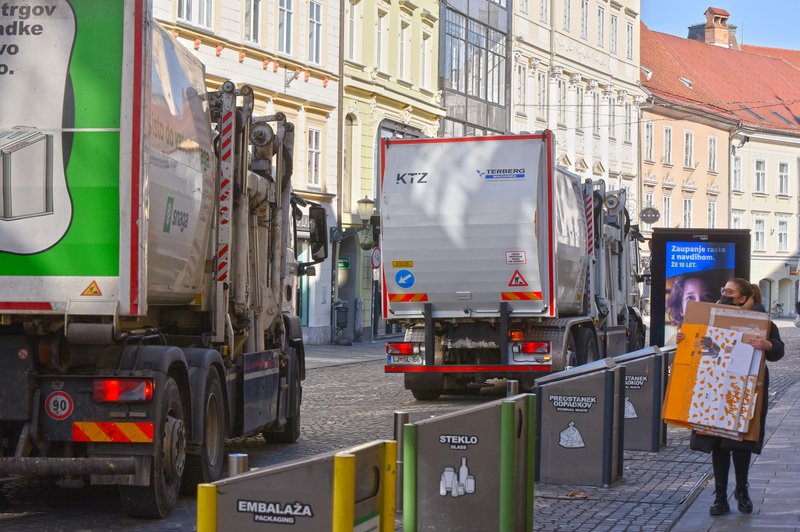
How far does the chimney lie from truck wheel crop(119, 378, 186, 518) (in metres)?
78.6

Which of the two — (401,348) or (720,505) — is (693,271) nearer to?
(401,348)

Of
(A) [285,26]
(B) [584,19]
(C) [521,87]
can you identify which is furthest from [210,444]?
(B) [584,19]

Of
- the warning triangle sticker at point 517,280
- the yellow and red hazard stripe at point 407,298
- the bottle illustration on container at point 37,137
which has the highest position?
the bottle illustration on container at point 37,137

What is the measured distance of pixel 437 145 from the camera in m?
18.7

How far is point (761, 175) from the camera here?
7675 cm

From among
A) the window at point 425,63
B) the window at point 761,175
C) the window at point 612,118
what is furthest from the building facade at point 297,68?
the window at point 761,175

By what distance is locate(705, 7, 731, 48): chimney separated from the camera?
85.1 m

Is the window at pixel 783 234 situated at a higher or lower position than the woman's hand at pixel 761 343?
higher

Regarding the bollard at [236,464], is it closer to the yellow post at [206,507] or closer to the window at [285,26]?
the yellow post at [206,507]

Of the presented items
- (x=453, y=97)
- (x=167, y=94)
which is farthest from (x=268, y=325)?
(x=453, y=97)

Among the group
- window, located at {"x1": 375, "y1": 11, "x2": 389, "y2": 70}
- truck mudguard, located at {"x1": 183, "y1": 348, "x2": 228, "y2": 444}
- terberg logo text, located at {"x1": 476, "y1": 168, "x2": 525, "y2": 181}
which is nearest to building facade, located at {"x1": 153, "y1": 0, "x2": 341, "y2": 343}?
window, located at {"x1": 375, "y1": 11, "x2": 389, "y2": 70}

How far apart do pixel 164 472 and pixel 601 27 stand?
54471mm

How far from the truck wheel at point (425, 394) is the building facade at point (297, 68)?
13367 millimetres

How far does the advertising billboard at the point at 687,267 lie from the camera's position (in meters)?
24.2
